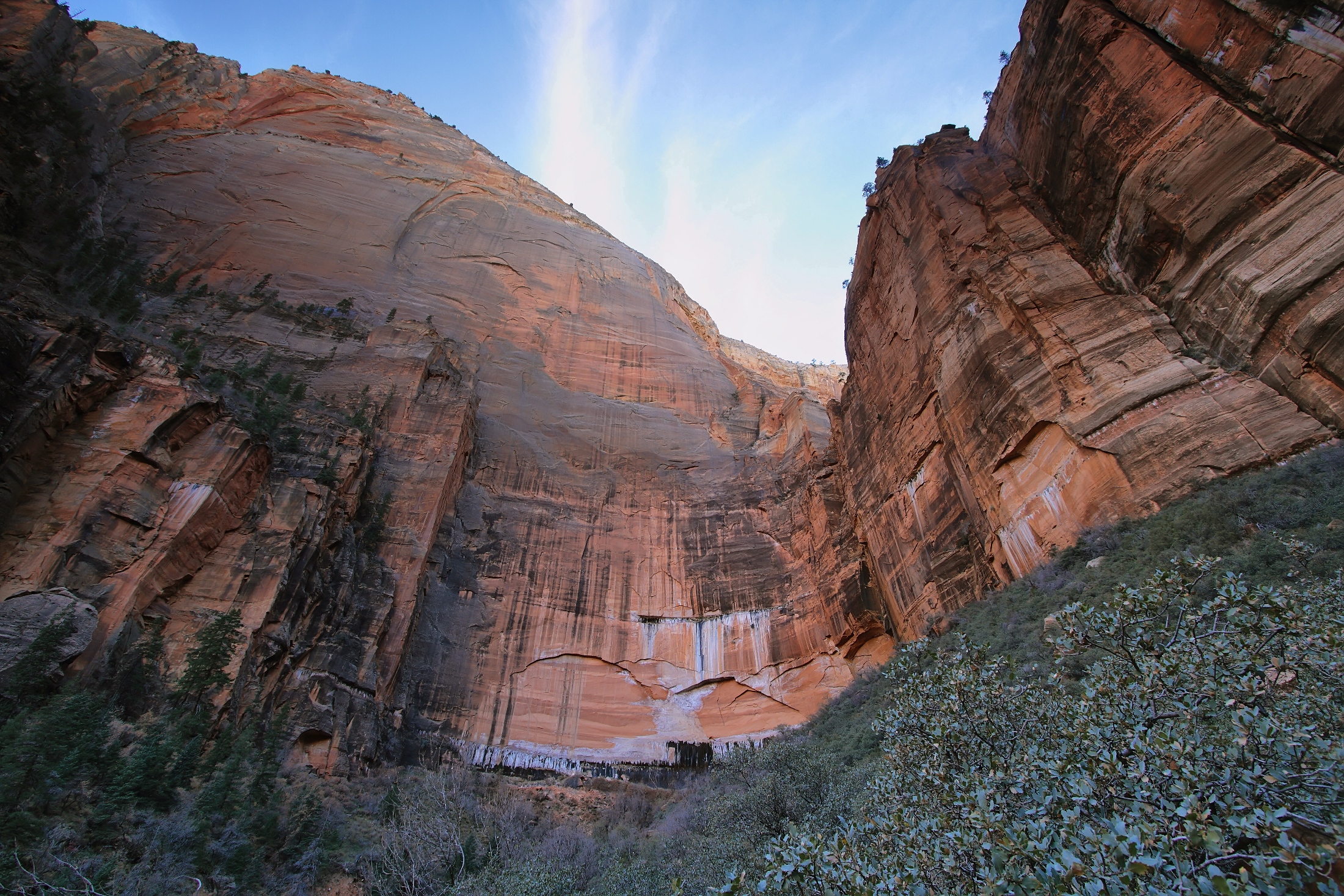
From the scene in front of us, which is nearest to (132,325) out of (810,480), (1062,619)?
(810,480)

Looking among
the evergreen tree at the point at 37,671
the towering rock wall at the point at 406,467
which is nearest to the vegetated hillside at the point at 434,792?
the evergreen tree at the point at 37,671

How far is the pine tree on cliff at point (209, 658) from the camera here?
1605cm

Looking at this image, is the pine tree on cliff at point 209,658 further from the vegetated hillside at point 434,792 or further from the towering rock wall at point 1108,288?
the towering rock wall at point 1108,288

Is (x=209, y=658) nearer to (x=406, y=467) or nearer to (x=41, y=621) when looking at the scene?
(x=41, y=621)

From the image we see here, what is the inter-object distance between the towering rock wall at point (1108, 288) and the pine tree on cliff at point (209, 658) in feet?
67.0

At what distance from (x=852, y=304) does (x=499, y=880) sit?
27.0 m

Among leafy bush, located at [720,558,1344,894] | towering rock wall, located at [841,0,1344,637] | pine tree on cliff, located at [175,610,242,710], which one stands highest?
towering rock wall, located at [841,0,1344,637]

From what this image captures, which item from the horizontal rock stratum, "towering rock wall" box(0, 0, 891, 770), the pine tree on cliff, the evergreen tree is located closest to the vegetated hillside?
the evergreen tree

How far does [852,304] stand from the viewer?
1258 inches

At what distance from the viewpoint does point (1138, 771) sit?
5.12 metres

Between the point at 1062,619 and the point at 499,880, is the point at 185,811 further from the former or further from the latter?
the point at 1062,619

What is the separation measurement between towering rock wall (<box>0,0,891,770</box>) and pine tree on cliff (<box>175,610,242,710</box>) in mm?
708

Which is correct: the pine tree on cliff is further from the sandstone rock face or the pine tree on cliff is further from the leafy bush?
the leafy bush

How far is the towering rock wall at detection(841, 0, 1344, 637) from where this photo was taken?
13.9 metres
